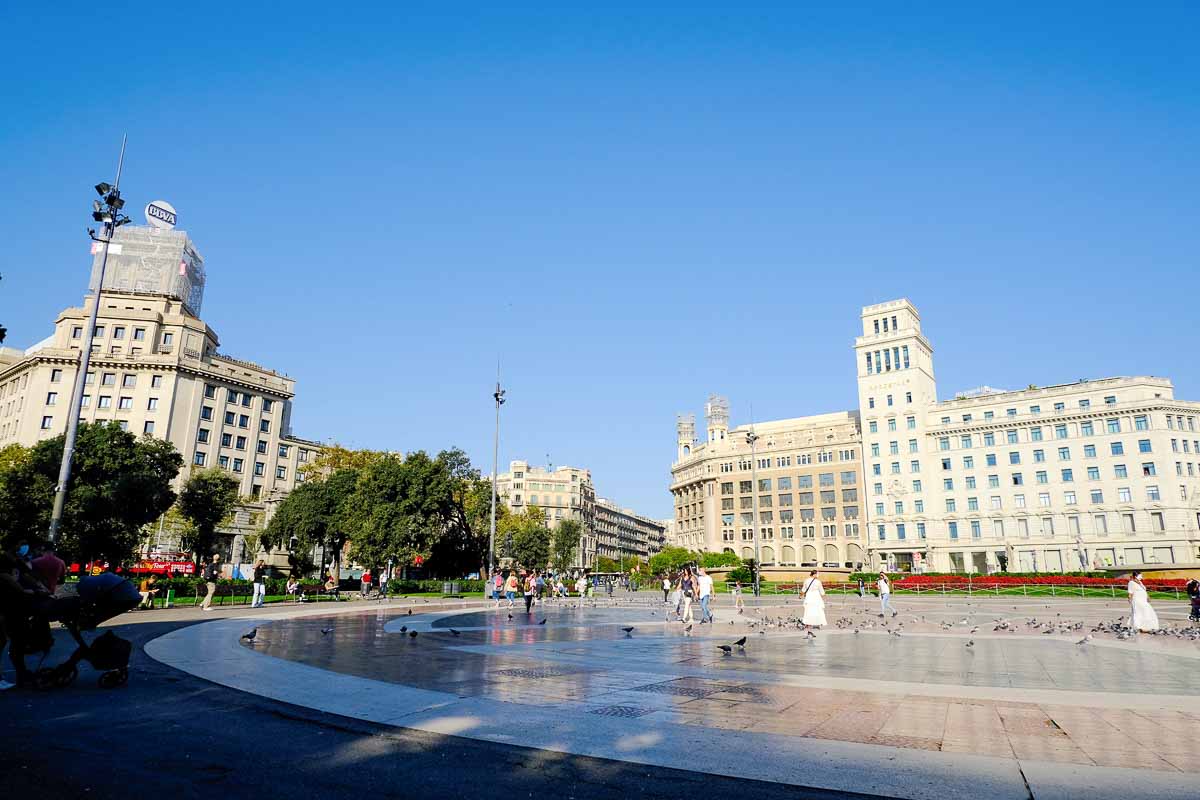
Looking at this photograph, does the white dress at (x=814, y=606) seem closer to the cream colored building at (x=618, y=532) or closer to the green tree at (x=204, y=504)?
the green tree at (x=204, y=504)

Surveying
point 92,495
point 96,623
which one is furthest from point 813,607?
point 92,495

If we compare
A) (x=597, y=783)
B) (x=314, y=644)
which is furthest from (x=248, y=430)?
(x=597, y=783)

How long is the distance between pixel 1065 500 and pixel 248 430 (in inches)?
4004

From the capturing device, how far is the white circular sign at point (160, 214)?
76.0 metres

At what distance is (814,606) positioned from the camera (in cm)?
1989

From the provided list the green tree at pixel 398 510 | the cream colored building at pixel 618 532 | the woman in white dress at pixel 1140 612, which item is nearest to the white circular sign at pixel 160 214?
the green tree at pixel 398 510

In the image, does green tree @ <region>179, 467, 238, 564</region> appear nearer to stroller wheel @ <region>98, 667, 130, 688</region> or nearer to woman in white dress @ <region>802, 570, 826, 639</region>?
woman in white dress @ <region>802, 570, 826, 639</region>

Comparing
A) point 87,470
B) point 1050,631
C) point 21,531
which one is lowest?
point 1050,631

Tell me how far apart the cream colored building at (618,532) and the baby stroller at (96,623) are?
501 ft

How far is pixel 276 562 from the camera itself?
82.0 meters

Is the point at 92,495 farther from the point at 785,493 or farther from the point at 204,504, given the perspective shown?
the point at 785,493

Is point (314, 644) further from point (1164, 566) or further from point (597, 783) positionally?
point (1164, 566)

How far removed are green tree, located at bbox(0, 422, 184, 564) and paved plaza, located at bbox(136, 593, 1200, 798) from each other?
2935cm

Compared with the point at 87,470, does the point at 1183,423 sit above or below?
above
